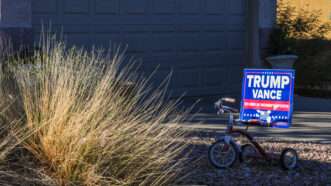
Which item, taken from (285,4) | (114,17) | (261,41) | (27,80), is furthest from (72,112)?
(285,4)

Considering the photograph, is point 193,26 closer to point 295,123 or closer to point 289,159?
point 295,123

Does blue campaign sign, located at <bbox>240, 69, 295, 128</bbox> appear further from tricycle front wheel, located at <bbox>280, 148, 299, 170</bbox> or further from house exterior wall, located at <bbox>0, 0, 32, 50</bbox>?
house exterior wall, located at <bbox>0, 0, 32, 50</bbox>

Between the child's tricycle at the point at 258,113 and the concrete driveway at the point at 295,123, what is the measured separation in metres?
2.02

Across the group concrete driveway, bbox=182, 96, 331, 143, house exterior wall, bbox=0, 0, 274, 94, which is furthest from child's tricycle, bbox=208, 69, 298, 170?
house exterior wall, bbox=0, 0, 274, 94

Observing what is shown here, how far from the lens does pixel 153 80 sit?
1363 centimetres

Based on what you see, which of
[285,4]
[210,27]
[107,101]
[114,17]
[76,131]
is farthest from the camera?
[285,4]

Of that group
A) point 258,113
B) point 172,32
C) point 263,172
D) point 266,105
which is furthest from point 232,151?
point 172,32

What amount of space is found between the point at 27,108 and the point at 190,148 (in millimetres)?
2752

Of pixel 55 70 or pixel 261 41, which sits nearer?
pixel 55 70

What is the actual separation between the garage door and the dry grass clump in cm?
472

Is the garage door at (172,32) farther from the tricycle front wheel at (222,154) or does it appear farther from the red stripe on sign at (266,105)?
the tricycle front wheel at (222,154)

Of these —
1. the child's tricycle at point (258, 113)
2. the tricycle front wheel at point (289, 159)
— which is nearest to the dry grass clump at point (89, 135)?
the child's tricycle at point (258, 113)

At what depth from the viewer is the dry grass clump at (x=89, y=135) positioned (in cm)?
632

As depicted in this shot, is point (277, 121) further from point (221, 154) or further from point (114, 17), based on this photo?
point (114, 17)
